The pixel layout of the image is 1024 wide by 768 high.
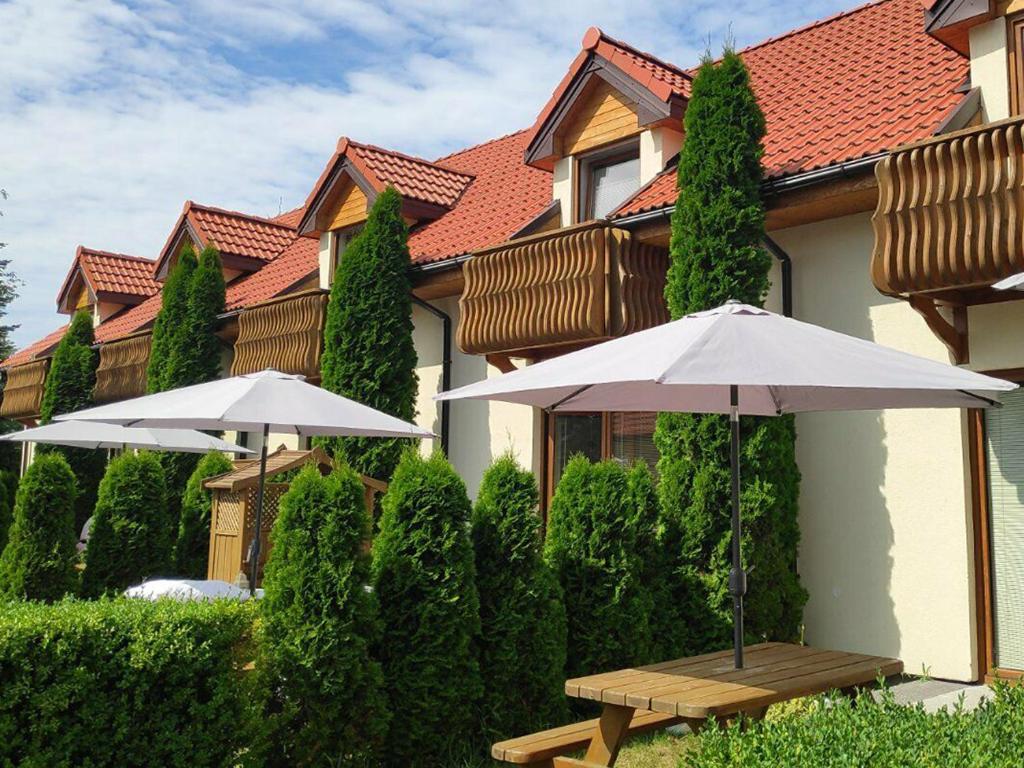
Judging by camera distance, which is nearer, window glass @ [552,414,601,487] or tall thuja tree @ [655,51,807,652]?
tall thuja tree @ [655,51,807,652]

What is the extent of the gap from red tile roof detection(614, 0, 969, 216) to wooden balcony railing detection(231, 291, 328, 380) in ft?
19.4

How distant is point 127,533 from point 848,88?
9465 mm

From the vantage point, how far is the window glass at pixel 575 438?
38.4 feet

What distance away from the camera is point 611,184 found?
12.4 meters

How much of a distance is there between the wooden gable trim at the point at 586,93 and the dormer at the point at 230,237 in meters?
10.0

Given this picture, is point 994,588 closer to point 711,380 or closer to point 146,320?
point 711,380

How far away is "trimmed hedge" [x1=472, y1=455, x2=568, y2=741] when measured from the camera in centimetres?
630

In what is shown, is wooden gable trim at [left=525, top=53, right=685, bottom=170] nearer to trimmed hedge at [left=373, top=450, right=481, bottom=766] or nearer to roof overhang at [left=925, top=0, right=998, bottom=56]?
roof overhang at [left=925, top=0, right=998, bottom=56]

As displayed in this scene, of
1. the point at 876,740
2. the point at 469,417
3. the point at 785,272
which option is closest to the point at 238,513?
the point at 469,417

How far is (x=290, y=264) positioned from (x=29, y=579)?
11.3m

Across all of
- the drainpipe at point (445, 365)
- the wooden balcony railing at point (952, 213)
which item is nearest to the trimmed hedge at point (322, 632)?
the wooden balcony railing at point (952, 213)

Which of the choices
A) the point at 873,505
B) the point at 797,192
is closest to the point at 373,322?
the point at 797,192

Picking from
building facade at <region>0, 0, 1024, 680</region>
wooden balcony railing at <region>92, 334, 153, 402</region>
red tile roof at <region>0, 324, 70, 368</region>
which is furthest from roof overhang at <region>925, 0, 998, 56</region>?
red tile roof at <region>0, 324, 70, 368</region>

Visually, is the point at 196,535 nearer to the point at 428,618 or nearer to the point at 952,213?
the point at 428,618
